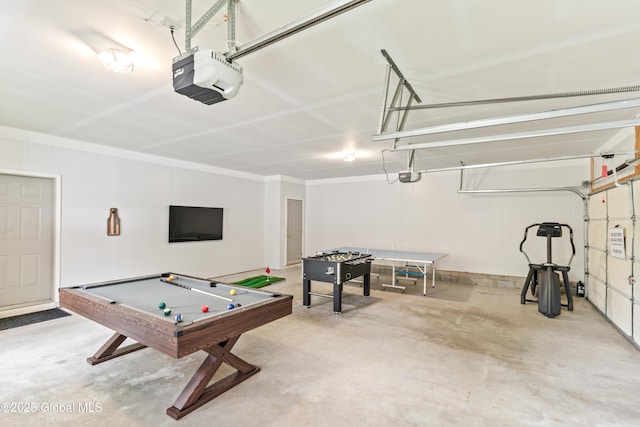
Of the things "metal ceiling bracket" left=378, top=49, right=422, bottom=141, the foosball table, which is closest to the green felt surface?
the foosball table

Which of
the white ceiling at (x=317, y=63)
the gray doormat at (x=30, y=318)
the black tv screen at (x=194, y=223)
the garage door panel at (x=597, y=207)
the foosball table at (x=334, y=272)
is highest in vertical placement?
the white ceiling at (x=317, y=63)

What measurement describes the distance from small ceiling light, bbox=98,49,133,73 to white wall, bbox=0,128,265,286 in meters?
3.31

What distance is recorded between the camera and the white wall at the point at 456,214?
603 centimetres

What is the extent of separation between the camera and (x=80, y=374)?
2.72 metres

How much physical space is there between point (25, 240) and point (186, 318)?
412 cm

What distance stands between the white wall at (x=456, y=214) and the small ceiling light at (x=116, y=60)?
647 cm

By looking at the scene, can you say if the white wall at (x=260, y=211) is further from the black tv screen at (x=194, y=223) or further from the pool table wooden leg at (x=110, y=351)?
the pool table wooden leg at (x=110, y=351)

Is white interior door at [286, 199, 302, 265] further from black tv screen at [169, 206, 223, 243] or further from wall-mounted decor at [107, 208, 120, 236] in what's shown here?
wall-mounted decor at [107, 208, 120, 236]

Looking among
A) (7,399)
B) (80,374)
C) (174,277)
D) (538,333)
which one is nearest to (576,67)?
(538,333)

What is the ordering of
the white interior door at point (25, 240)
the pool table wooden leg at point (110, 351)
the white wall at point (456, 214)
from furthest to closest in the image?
the white wall at point (456, 214) → the white interior door at point (25, 240) → the pool table wooden leg at point (110, 351)

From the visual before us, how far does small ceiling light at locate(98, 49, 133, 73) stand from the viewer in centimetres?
222

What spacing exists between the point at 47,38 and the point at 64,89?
1.03 m

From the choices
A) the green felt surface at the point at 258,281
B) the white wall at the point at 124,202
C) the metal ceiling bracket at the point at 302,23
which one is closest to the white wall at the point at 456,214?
the green felt surface at the point at 258,281

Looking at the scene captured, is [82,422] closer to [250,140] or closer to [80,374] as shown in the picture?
[80,374]
